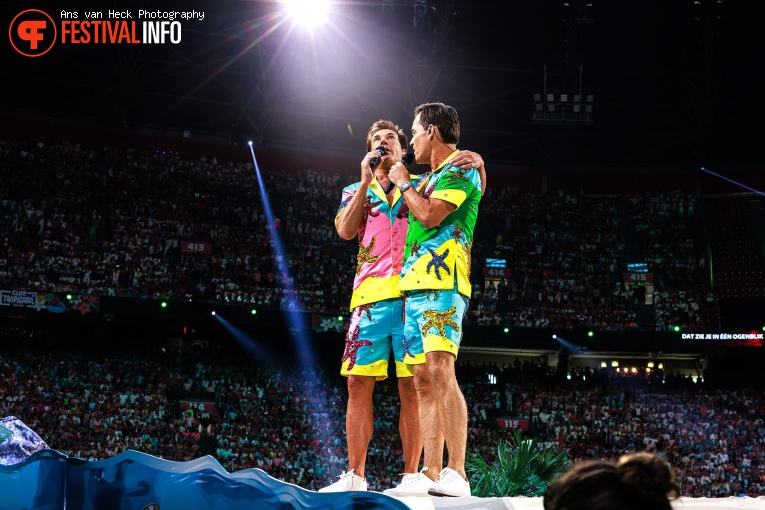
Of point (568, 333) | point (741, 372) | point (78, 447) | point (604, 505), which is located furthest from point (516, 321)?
point (604, 505)

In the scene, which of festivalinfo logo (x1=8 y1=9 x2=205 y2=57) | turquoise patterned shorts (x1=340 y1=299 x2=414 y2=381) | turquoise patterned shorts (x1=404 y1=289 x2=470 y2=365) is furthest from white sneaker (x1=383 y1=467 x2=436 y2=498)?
festivalinfo logo (x1=8 y1=9 x2=205 y2=57)

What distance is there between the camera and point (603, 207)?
33250mm

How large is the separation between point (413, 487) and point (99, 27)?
2314 cm

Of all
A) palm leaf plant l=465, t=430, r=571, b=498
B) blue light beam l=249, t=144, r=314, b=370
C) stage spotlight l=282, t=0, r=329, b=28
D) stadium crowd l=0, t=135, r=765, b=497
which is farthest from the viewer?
blue light beam l=249, t=144, r=314, b=370

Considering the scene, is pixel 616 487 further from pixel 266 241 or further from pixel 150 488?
pixel 266 241

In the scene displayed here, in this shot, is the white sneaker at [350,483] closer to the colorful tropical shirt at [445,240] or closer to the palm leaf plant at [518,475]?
the colorful tropical shirt at [445,240]

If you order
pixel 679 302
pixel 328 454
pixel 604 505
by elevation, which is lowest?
pixel 328 454

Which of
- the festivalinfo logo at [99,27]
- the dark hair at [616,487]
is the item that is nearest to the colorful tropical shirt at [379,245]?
the dark hair at [616,487]

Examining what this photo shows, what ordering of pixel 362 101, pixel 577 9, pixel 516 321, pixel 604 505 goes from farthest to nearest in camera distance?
pixel 362 101, pixel 516 321, pixel 577 9, pixel 604 505

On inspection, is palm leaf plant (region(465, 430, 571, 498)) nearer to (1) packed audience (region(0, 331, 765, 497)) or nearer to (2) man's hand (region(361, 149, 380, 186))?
(2) man's hand (region(361, 149, 380, 186))

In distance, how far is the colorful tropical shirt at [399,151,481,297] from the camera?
4855 millimetres

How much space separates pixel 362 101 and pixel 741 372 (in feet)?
50.5

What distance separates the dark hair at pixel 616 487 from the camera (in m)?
1.79

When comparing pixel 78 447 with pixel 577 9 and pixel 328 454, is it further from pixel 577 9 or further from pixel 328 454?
pixel 577 9
